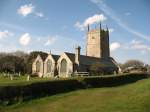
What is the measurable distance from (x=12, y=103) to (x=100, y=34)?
6716 centimetres

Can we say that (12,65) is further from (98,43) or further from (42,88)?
(42,88)

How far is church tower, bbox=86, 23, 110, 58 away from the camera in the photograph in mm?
90000

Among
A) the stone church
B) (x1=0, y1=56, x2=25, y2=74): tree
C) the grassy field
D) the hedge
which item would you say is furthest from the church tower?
the grassy field

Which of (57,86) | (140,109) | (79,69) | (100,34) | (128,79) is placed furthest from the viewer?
(100,34)

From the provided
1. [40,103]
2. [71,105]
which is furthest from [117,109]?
[40,103]

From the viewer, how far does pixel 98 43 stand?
3551 inches

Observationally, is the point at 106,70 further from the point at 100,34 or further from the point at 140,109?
the point at 140,109

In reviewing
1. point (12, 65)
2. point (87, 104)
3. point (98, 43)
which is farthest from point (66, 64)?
point (87, 104)

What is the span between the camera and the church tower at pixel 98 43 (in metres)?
90.0

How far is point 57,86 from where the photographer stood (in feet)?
103

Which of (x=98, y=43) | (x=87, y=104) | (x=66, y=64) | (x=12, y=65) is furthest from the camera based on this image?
(x=98, y=43)

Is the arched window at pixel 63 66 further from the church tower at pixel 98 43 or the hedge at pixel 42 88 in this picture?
the hedge at pixel 42 88

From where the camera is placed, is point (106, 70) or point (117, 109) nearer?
point (117, 109)

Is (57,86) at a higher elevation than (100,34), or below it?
below
